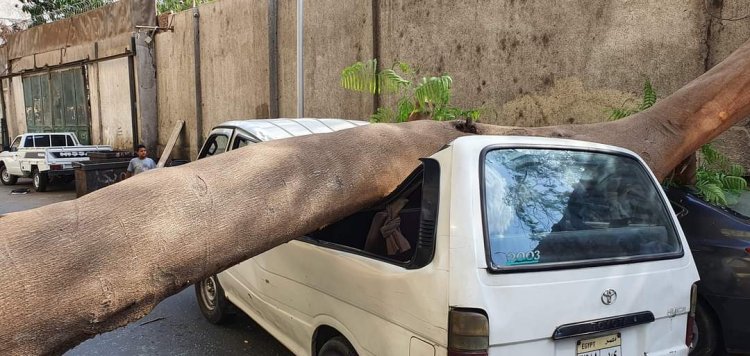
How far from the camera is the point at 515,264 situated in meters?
2.33

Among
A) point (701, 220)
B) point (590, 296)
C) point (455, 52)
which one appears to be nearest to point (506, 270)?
point (590, 296)

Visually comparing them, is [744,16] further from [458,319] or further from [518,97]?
[458,319]

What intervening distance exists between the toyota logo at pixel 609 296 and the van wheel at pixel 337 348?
1293 mm

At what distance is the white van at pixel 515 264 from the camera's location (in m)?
2.26

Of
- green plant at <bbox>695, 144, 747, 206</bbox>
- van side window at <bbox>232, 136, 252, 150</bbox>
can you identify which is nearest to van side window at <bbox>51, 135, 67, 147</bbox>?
van side window at <bbox>232, 136, 252, 150</bbox>

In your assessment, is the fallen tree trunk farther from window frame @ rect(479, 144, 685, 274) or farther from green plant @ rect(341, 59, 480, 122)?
green plant @ rect(341, 59, 480, 122)

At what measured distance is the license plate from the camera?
241 cm

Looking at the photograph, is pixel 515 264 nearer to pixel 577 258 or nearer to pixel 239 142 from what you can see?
pixel 577 258

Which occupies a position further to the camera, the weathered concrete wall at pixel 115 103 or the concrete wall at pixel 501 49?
the weathered concrete wall at pixel 115 103

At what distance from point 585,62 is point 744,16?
1.91 metres

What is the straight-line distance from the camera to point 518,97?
27.6ft

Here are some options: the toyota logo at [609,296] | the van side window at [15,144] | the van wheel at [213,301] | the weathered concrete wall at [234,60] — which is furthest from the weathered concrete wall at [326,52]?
the van side window at [15,144]

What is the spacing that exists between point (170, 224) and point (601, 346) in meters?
2.08

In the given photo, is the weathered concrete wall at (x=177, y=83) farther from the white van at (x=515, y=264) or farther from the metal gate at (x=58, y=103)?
the white van at (x=515, y=264)
